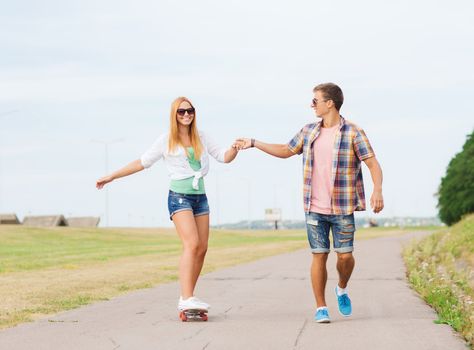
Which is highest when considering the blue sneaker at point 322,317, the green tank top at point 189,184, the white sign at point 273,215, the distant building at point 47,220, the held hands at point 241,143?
the white sign at point 273,215

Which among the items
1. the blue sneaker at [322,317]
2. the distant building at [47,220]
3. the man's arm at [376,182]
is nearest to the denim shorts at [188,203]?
the blue sneaker at [322,317]

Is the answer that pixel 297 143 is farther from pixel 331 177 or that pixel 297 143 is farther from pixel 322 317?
pixel 322 317

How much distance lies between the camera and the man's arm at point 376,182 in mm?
8438

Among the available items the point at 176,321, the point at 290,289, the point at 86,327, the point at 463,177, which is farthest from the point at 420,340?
the point at 463,177

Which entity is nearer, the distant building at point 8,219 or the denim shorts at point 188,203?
the denim shorts at point 188,203

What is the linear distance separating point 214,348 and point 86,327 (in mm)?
1909

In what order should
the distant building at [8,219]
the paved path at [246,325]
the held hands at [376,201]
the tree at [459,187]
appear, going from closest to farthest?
the paved path at [246,325]
the held hands at [376,201]
the tree at [459,187]
the distant building at [8,219]

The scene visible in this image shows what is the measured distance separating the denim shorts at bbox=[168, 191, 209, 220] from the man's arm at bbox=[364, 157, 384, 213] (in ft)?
5.61

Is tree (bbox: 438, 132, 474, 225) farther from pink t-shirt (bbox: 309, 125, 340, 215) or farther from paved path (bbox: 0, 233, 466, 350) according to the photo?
pink t-shirt (bbox: 309, 125, 340, 215)

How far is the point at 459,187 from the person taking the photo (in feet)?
187

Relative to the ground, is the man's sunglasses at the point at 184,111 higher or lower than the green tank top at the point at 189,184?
higher

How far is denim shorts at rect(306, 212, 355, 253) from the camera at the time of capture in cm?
855

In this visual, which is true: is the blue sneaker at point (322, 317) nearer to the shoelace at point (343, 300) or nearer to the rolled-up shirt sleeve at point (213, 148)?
the shoelace at point (343, 300)

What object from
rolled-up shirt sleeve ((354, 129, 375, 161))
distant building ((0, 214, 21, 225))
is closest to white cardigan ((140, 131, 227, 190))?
rolled-up shirt sleeve ((354, 129, 375, 161))
